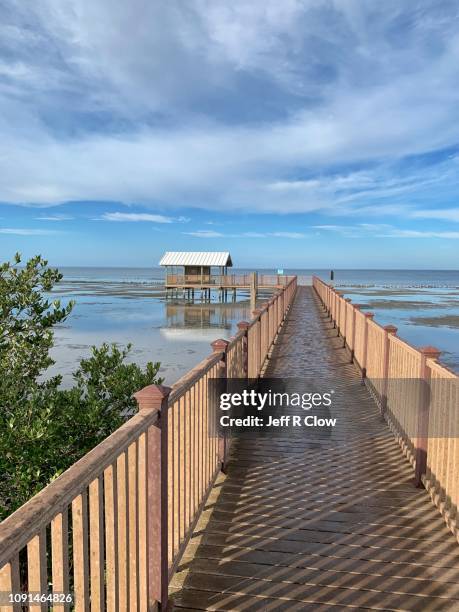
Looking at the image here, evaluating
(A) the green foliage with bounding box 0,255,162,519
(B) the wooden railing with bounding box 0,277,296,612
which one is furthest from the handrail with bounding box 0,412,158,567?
(A) the green foliage with bounding box 0,255,162,519

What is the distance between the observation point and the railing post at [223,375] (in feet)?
15.4

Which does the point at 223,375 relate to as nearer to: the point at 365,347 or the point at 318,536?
the point at 318,536

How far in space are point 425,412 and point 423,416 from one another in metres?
0.08

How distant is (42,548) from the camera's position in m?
1.47

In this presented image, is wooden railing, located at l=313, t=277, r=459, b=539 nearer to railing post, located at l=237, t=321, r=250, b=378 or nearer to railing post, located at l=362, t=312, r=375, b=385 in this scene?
railing post, located at l=362, t=312, r=375, b=385

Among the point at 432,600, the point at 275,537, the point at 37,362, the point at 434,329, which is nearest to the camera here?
the point at 432,600

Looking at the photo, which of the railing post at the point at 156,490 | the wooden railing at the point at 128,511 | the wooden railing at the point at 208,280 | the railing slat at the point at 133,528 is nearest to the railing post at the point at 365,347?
the wooden railing at the point at 128,511

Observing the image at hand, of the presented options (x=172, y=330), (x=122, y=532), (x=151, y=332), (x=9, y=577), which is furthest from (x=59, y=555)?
(x=172, y=330)

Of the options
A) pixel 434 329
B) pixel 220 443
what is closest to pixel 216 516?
pixel 220 443

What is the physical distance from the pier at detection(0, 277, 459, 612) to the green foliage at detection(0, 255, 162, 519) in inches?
39.7

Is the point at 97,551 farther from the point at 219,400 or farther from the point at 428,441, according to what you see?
the point at 428,441

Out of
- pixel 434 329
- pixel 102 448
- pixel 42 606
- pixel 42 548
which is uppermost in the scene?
pixel 102 448

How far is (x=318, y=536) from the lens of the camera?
3.79m

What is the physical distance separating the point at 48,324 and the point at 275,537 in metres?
4.80
